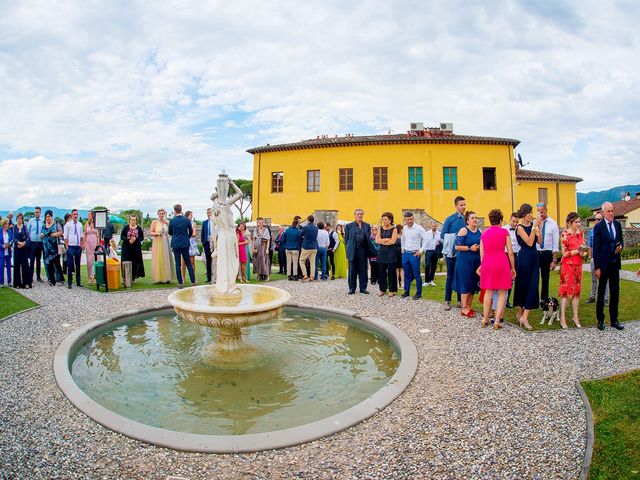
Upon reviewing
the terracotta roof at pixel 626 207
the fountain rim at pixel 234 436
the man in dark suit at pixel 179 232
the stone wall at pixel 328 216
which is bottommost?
the fountain rim at pixel 234 436

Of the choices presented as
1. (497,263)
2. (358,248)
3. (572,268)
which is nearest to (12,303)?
(358,248)

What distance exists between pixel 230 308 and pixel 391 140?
24.3 m

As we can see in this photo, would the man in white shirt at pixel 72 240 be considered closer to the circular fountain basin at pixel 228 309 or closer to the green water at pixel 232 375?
the green water at pixel 232 375

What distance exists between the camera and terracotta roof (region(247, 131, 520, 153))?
91.5 ft

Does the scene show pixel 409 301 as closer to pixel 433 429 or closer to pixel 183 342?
pixel 183 342

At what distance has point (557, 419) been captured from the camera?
13.3ft

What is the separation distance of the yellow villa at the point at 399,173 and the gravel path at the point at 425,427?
22.2 m

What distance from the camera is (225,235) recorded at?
650 cm

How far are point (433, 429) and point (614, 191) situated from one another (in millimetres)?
231055

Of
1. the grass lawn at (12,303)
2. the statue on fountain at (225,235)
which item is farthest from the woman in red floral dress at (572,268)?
the grass lawn at (12,303)

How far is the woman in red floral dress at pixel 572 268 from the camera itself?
724 centimetres

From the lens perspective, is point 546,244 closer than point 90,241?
Yes

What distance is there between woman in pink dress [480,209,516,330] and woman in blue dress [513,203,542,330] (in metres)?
0.20

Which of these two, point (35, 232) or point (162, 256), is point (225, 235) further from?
point (35, 232)
